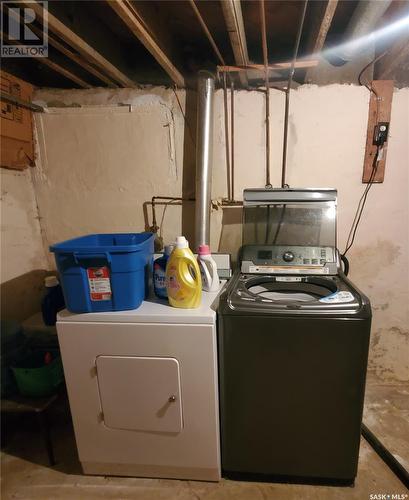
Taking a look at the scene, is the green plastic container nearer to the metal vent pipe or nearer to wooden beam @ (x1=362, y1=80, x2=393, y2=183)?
the metal vent pipe

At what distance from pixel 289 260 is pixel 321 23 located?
1.10 meters

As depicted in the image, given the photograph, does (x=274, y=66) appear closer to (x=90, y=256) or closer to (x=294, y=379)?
(x=90, y=256)

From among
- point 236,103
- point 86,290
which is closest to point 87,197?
point 86,290

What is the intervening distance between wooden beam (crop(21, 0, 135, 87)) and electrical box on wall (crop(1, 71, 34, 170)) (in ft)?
1.88

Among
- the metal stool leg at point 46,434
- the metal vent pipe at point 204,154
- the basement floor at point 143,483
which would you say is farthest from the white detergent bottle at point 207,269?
the metal stool leg at point 46,434

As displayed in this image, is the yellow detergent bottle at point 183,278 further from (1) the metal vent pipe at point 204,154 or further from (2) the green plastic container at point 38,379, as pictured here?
(2) the green plastic container at point 38,379

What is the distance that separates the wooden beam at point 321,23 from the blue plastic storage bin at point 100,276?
125 cm

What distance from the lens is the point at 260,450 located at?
1292mm

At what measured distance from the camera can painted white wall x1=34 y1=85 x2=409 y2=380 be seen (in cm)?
174

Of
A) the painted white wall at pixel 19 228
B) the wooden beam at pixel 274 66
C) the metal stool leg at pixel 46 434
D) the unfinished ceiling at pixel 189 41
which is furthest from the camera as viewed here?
the painted white wall at pixel 19 228

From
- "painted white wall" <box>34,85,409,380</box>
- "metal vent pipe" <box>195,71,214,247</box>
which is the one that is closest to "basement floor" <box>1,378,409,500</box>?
"painted white wall" <box>34,85,409,380</box>

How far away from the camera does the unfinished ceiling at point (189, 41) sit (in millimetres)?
1284

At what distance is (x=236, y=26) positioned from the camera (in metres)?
1.23

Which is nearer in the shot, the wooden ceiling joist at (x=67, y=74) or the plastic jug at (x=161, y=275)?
the plastic jug at (x=161, y=275)
